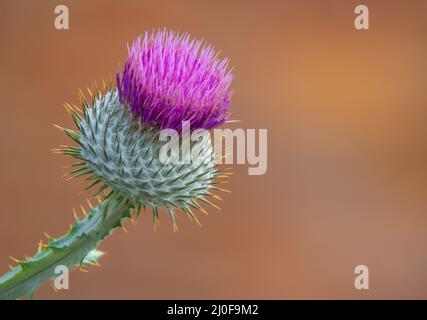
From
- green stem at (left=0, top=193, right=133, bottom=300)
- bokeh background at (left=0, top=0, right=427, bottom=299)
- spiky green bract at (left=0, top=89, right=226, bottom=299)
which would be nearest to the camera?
green stem at (left=0, top=193, right=133, bottom=300)

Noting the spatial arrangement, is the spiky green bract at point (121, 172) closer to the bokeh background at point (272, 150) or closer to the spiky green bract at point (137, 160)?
the spiky green bract at point (137, 160)

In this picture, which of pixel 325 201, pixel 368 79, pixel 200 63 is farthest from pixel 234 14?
pixel 200 63

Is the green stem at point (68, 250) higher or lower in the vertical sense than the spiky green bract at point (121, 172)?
lower

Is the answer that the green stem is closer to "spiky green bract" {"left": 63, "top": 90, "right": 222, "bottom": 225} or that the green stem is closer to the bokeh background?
"spiky green bract" {"left": 63, "top": 90, "right": 222, "bottom": 225}

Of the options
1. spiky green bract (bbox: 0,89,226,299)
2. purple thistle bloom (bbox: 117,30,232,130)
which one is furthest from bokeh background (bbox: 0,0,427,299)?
purple thistle bloom (bbox: 117,30,232,130)

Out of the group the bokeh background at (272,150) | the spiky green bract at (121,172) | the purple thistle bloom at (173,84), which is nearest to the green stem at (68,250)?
the spiky green bract at (121,172)

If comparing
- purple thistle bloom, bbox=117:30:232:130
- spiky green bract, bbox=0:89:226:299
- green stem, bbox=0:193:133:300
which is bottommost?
green stem, bbox=0:193:133:300

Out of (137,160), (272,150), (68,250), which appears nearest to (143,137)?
(137,160)

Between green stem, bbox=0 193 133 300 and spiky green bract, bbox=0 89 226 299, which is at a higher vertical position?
spiky green bract, bbox=0 89 226 299
